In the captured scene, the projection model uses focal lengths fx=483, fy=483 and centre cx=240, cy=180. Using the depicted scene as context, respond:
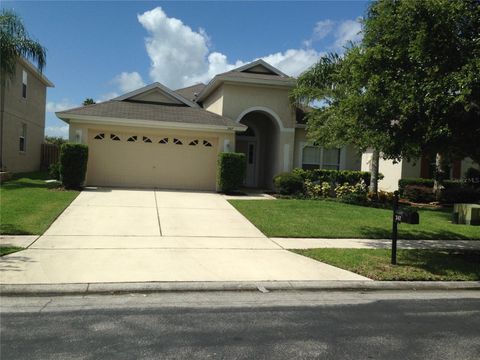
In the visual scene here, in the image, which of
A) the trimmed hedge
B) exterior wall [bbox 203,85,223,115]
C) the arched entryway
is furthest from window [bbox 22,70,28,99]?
the trimmed hedge

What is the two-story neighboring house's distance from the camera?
2238 centimetres

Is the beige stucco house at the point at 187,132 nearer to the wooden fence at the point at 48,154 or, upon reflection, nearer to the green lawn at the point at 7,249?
the green lawn at the point at 7,249

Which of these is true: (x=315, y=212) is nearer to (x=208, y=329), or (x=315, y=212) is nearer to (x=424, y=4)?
(x=424, y=4)

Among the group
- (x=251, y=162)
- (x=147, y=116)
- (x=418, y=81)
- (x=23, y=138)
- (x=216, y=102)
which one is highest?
(x=216, y=102)

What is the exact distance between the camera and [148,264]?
8062 millimetres

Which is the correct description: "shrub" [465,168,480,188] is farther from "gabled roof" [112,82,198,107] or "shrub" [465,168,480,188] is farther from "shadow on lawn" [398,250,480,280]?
"gabled roof" [112,82,198,107]

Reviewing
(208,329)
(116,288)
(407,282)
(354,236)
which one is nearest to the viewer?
(208,329)

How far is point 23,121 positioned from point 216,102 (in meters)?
10.5

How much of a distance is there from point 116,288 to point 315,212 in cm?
890

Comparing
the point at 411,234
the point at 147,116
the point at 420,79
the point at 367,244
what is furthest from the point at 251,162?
the point at 420,79

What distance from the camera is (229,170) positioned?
18.5m

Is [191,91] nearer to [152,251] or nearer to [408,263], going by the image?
[152,251]

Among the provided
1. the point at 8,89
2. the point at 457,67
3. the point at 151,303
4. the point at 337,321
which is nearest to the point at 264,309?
the point at 337,321

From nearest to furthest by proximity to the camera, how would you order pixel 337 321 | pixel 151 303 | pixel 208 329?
pixel 208 329 → pixel 337 321 → pixel 151 303
